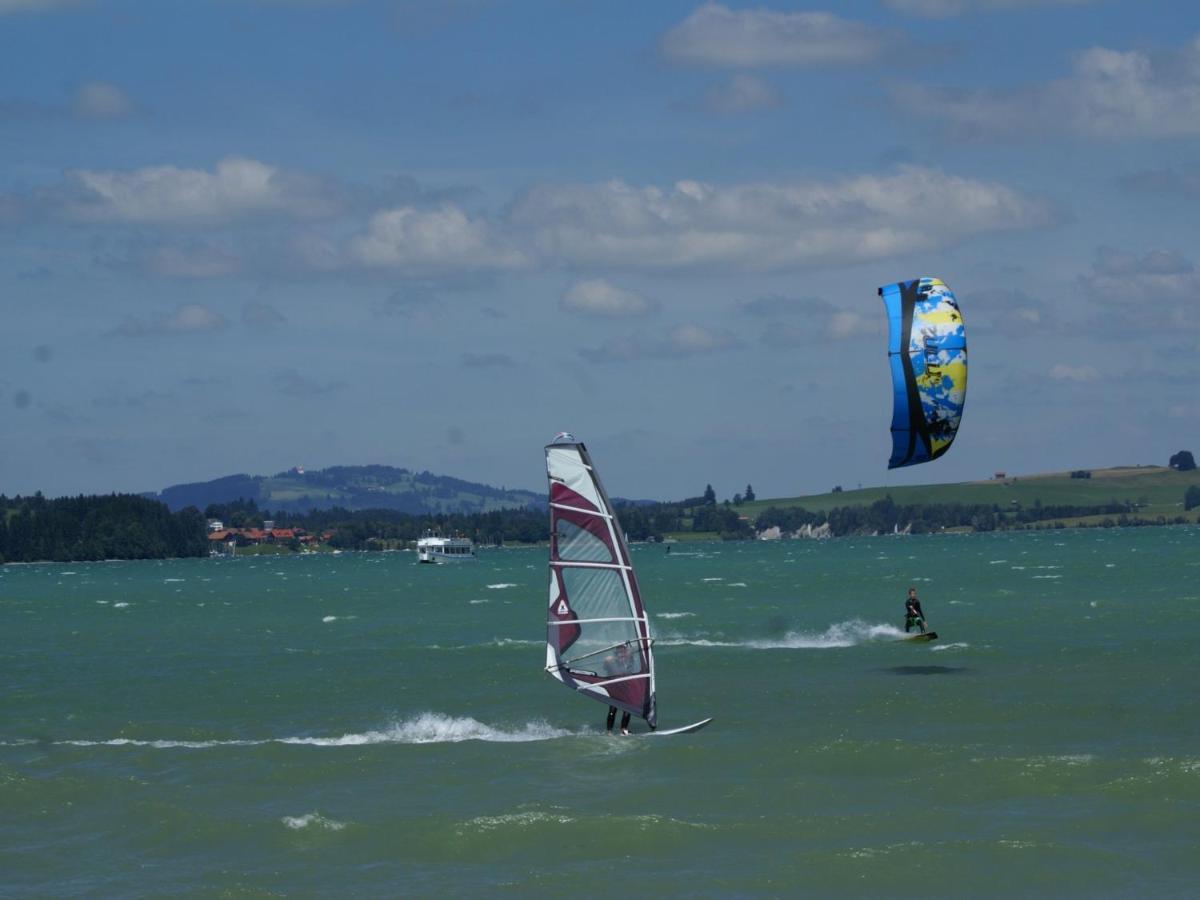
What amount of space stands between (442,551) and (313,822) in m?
171

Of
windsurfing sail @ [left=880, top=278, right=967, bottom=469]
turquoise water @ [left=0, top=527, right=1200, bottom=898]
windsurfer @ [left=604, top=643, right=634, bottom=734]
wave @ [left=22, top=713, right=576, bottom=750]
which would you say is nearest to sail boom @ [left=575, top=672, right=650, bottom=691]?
windsurfer @ [left=604, top=643, right=634, bottom=734]

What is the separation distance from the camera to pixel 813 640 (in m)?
50.8

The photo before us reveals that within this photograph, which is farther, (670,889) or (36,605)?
(36,605)

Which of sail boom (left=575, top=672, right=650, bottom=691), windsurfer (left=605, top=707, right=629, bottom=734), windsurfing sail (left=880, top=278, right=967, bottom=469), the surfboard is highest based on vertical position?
windsurfing sail (left=880, top=278, right=967, bottom=469)

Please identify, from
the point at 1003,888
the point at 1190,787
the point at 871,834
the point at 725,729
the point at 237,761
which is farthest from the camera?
the point at 725,729

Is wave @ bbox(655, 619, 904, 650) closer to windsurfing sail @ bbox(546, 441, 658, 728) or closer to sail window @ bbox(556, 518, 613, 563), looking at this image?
windsurfing sail @ bbox(546, 441, 658, 728)

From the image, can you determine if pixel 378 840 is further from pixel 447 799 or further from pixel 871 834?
pixel 871 834

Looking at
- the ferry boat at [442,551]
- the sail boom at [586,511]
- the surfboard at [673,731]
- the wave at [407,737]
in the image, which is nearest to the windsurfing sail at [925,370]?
the sail boom at [586,511]

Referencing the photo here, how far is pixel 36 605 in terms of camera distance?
323 feet

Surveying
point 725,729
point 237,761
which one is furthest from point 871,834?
point 237,761

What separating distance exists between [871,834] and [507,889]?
464 centimetres

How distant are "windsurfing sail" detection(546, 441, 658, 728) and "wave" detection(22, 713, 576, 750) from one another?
2.55 m

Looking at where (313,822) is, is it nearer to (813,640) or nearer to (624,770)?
(624,770)

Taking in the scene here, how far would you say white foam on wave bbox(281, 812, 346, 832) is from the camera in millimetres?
21959
